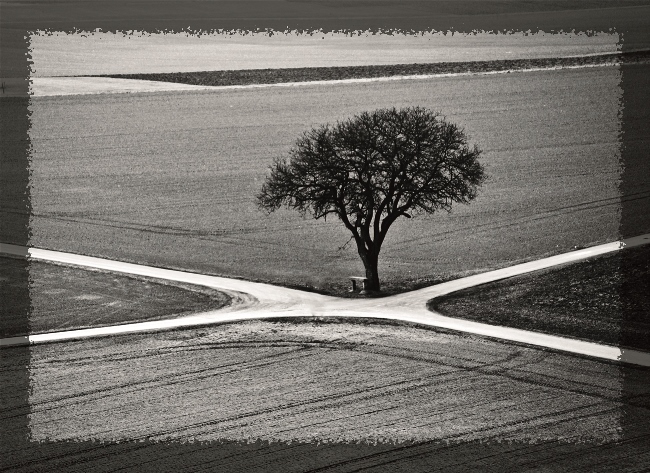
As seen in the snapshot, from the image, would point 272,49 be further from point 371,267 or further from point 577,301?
point 577,301

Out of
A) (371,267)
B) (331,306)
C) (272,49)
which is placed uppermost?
(272,49)

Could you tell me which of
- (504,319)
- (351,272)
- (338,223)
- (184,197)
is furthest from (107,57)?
(504,319)

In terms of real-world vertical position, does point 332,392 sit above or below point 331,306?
below

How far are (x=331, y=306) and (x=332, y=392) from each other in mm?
8923

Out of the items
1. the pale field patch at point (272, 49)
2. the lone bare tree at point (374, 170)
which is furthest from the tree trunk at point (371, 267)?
the pale field patch at point (272, 49)

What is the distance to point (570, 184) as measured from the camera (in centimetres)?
5466

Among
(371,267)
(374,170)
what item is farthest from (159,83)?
(371,267)

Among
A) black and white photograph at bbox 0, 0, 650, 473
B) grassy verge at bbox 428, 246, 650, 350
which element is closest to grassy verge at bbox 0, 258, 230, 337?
black and white photograph at bbox 0, 0, 650, 473

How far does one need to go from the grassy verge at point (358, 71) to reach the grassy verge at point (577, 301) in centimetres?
5160

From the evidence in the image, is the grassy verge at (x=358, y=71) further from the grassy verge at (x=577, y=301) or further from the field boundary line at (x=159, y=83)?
the grassy verge at (x=577, y=301)

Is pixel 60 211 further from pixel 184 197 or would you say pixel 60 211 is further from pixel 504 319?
pixel 504 319

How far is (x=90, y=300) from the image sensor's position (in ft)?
118

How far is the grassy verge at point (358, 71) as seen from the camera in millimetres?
86500

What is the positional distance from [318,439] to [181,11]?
118121mm
